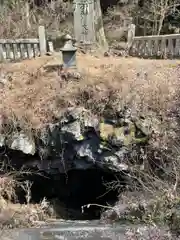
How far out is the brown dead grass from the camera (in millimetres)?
7934

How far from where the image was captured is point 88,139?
7961 mm

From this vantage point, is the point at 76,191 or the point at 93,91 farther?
the point at 76,191

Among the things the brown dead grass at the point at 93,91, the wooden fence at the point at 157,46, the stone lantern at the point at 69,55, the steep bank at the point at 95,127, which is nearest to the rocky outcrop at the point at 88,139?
the steep bank at the point at 95,127

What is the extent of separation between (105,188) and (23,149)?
246 centimetres

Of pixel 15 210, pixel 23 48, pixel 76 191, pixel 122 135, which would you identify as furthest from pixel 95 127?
pixel 23 48

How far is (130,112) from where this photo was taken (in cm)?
779

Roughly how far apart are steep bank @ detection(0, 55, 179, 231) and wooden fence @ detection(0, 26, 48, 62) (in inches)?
45.4

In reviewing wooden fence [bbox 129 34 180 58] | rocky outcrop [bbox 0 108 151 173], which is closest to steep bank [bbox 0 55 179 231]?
rocky outcrop [bbox 0 108 151 173]

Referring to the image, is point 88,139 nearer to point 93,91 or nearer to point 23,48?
point 93,91

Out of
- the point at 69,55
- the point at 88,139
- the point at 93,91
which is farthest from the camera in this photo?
the point at 69,55

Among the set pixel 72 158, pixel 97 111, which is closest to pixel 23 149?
pixel 72 158

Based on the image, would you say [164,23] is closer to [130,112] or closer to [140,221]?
[130,112]

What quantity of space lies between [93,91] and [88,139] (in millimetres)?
1019

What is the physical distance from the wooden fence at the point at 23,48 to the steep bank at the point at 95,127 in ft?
3.79
